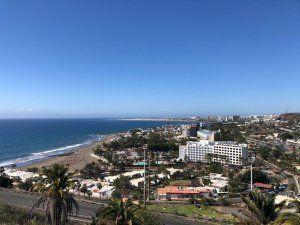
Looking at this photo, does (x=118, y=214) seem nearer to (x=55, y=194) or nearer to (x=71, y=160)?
(x=55, y=194)

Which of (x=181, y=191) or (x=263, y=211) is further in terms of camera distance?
(x=181, y=191)

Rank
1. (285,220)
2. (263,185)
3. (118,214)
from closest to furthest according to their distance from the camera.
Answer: (285,220) < (118,214) < (263,185)

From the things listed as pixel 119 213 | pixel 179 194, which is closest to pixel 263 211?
pixel 119 213

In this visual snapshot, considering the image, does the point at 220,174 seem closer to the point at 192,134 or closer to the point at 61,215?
the point at 61,215

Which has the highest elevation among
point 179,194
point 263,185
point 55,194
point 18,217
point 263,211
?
point 55,194

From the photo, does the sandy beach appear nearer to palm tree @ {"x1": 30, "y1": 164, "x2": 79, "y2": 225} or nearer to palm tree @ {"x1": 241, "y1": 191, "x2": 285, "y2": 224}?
palm tree @ {"x1": 30, "y1": 164, "x2": 79, "y2": 225}

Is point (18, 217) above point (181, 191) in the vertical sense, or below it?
above

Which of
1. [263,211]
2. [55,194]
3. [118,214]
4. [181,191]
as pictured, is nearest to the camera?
[263,211]

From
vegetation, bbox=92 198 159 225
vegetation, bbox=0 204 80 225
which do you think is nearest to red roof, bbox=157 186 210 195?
vegetation, bbox=0 204 80 225
